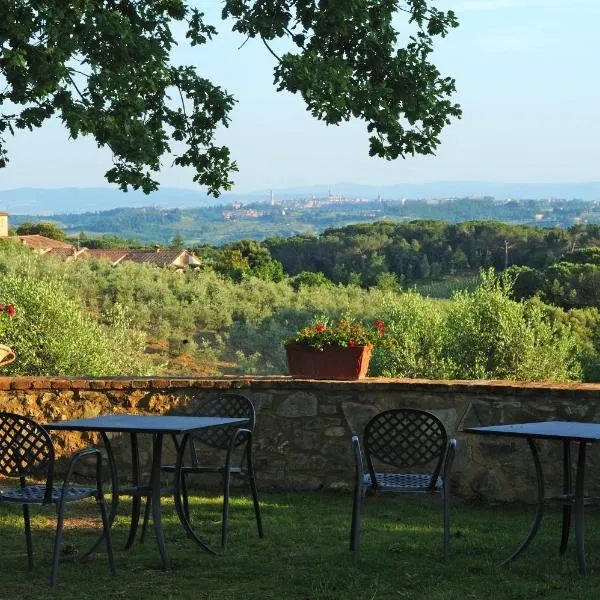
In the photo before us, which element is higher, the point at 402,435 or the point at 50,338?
the point at 402,435

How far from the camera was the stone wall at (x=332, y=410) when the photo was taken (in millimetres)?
7707

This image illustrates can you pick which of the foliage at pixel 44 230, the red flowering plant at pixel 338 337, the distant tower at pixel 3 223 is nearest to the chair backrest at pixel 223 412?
the red flowering plant at pixel 338 337

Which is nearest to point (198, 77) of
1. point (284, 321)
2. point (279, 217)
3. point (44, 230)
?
point (284, 321)

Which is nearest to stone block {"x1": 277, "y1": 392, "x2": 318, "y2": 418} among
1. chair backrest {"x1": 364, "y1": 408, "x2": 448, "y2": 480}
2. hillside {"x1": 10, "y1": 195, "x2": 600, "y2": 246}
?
chair backrest {"x1": 364, "y1": 408, "x2": 448, "y2": 480}

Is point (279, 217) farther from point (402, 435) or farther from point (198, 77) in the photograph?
point (402, 435)

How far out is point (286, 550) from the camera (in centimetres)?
612

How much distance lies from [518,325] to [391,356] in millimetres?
1964

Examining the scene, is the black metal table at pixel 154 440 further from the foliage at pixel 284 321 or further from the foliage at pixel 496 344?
the foliage at pixel 496 344

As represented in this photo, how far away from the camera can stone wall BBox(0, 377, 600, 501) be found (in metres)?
7.71

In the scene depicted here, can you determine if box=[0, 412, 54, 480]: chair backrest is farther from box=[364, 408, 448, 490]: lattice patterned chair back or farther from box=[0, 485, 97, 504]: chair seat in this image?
box=[364, 408, 448, 490]: lattice patterned chair back

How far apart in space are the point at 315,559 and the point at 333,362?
2465mm

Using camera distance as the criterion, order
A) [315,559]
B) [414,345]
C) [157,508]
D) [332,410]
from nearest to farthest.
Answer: [157,508] < [315,559] < [332,410] < [414,345]

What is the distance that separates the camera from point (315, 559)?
585 cm

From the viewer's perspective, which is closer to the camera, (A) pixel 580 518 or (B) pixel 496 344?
(A) pixel 580 518
